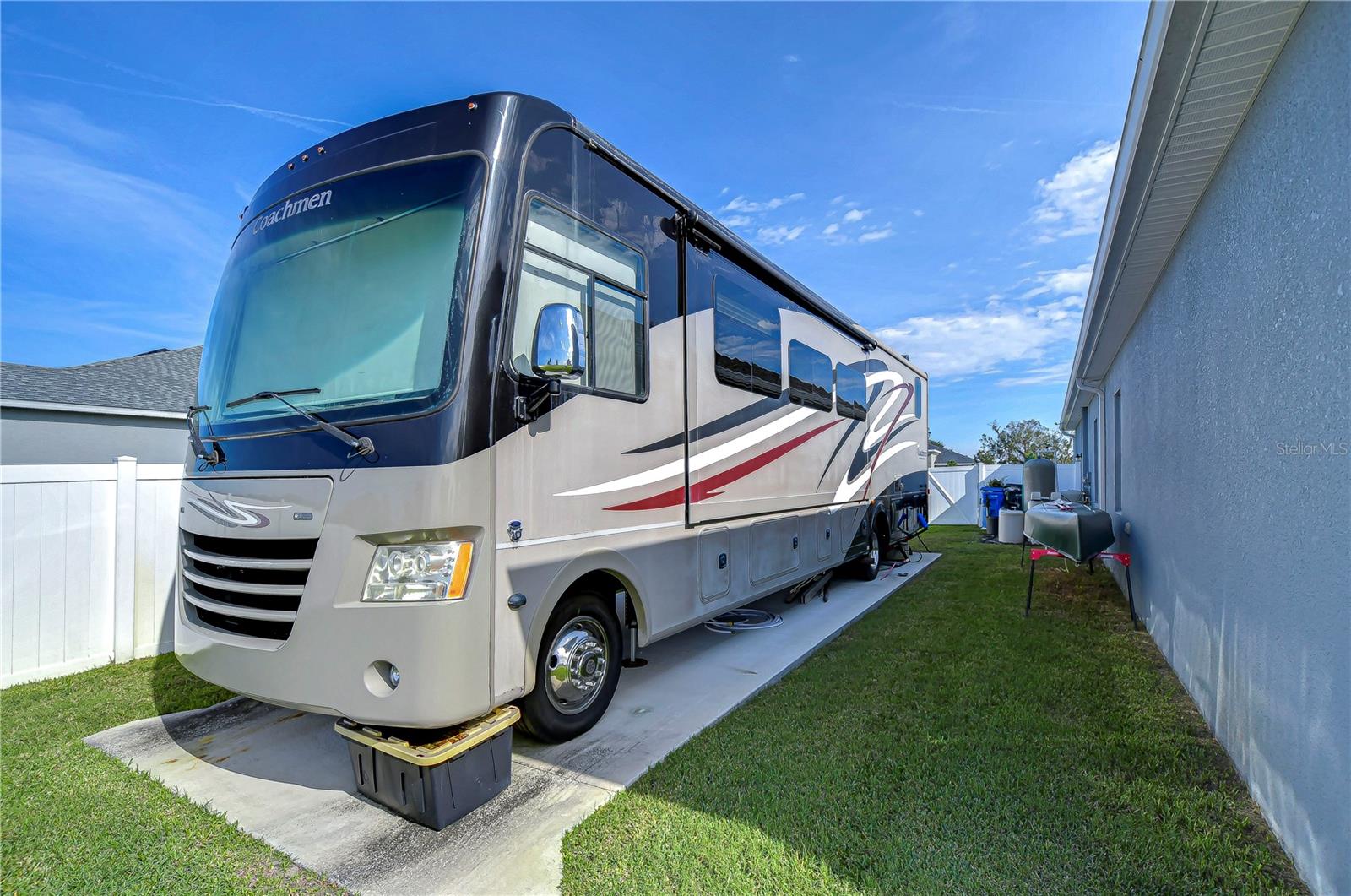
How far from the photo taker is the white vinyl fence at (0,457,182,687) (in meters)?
3.99

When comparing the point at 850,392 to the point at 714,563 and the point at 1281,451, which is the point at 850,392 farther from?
the point at 1281,451

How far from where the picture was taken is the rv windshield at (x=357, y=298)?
253 cm

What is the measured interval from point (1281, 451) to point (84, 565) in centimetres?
682

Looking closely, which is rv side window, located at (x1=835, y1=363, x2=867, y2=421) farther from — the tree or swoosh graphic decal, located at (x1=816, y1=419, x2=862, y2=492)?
the tree

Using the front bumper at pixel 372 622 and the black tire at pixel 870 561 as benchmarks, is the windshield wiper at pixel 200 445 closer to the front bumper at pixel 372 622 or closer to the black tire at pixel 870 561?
the front bumper at pixel 372 622

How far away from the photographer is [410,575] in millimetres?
2395

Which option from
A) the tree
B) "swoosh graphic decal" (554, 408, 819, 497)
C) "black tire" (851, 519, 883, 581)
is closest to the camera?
"swoosh graphic decal" (554, 408, 819, 497)

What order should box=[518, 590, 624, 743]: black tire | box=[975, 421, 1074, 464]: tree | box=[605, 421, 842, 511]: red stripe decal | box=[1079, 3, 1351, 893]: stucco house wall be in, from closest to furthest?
box=[1079, 3, 1351, 893]: stucco house wall
box=[518, 590, 624, 743]: black tire
box=[605, 421, 842, 511]: red stripe decal
box=[975, 421, 1074, 464]: tree

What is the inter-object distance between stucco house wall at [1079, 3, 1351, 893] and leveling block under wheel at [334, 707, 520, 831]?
115 inches

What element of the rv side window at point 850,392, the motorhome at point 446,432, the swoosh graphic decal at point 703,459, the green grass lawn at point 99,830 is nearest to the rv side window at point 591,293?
the motorhome at point 446,432

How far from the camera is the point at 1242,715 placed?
2799 millimetres

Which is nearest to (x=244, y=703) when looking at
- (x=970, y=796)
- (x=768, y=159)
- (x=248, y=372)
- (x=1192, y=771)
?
(x=248, y=372)

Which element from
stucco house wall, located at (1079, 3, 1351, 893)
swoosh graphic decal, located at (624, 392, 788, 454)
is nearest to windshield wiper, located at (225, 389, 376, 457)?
swoosh graphic decal, located at (624, 392, 788, 454)

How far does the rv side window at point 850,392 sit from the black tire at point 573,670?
4241mm
